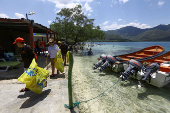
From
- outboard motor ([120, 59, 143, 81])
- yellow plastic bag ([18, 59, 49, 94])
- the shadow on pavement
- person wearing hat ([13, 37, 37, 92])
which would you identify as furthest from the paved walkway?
outboard motor ([120, 59, 143, 81])

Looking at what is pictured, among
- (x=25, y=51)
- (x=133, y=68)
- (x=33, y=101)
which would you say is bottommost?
(x=33, y=101)

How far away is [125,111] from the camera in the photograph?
10.7 ft

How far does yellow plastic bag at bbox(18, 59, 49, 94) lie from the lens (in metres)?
2.65

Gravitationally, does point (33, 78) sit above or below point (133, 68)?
above

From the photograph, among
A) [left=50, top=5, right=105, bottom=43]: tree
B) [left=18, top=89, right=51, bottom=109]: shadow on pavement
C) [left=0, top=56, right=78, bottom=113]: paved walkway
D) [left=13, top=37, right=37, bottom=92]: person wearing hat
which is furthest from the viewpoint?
[left=50, top=5, right=105, bottom=43]: tree

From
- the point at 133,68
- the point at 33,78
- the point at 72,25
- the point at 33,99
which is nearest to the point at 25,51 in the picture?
the point at 33,78

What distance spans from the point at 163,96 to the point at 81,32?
19641mm

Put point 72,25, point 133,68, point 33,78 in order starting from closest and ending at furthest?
point 33,78, point 133,68, point 72,25

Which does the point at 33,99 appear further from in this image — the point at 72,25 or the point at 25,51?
the point at 72,25

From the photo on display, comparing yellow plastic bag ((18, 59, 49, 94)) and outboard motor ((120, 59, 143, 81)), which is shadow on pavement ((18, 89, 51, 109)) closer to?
yellow plastic bag ((18, 59, 49, 94))

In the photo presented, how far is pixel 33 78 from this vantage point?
8.94 feet

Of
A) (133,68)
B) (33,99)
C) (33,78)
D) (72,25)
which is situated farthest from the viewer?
(72,25)

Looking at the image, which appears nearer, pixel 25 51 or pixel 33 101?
pixel 33 101

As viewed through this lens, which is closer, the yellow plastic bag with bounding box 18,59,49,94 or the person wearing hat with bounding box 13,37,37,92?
the yellow plastic bag with bounding box 18,59,49,94
